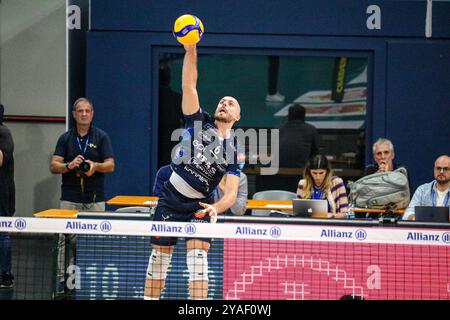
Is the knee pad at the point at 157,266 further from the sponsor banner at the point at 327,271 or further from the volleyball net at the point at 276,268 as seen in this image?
the sponsor banner at the point at 327,271

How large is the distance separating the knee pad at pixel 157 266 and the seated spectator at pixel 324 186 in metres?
2.34

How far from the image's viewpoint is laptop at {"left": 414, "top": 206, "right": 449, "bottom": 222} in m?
8.40

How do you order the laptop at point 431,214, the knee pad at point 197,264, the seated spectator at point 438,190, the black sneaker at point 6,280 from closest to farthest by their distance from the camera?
1. the knee pad at point 197,264
2. the laptop at point 431,214
3. the seated spectator at point 438,190
4. the black sneaker at point 6,280

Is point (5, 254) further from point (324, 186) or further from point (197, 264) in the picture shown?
point (324, 186)

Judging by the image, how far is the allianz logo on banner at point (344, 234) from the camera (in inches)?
276

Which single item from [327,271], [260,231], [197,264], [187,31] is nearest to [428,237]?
[327,271]

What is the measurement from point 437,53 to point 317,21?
1713mm

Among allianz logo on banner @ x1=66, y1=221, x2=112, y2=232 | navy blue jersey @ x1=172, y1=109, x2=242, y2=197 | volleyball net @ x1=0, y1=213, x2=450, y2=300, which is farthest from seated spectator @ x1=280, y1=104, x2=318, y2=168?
allianz logo on banner @ x1=66, y1=221, x2=112, y2=232

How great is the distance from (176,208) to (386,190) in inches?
110

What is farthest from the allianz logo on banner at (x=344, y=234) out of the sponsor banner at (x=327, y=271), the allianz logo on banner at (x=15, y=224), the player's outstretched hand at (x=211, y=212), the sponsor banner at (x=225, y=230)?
the allianz logo on banner at (x=15, y=224)

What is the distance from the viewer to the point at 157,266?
7523mm

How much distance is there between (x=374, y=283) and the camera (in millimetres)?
7773
